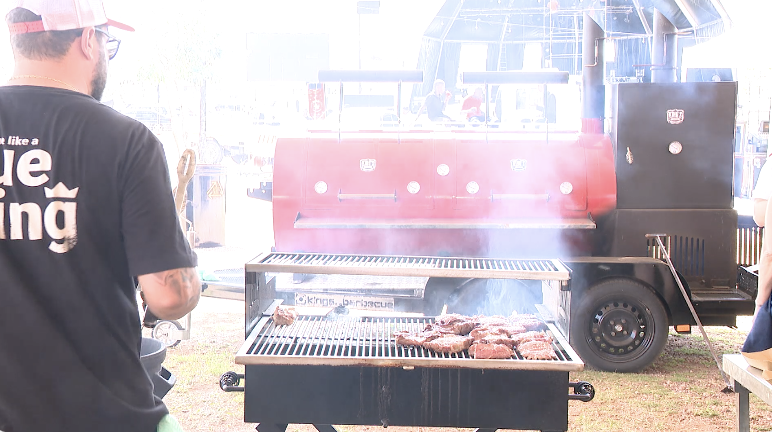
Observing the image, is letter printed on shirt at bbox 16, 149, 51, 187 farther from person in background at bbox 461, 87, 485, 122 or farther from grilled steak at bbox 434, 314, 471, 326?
person in background at bbox 461, 87, 485, 122

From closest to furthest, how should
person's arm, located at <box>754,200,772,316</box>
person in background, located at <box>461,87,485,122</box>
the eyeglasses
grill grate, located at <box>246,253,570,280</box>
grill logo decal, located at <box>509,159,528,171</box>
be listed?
the eyeglasses < person's arm, located at <box>754,200,772,316</box> < grill grate, located at <box>246,253,570,280</box> < grill logo decal, located at <box>509,159,528,171</box> < person in background, located at <box>461,87,485,122</box>

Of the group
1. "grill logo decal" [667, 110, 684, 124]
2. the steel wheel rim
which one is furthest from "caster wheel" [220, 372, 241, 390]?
"grill logo decal" [667, 110, 684, 124]

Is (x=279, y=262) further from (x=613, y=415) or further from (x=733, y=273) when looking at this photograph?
(x=733, y=273)

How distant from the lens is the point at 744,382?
3.22 m

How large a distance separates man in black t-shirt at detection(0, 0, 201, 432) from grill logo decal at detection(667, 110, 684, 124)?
507cm

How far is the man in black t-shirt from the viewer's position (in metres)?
1.70

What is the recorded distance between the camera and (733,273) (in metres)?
5.95

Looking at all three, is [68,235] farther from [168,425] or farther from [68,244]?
[168,425]

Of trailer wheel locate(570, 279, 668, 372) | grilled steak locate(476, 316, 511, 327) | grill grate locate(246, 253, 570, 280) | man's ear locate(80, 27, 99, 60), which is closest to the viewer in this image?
man's ear locate(80, 27, 99, 60)

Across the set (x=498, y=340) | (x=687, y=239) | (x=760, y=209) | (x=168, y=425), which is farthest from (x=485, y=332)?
(x=687, y=239)

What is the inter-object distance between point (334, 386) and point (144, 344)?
0.94 meters

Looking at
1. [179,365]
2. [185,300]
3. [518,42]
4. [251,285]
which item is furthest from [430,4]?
[185,300]

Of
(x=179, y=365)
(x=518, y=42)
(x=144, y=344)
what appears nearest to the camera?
(x=144, y=344)

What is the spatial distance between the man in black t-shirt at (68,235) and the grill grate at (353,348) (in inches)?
64.9
